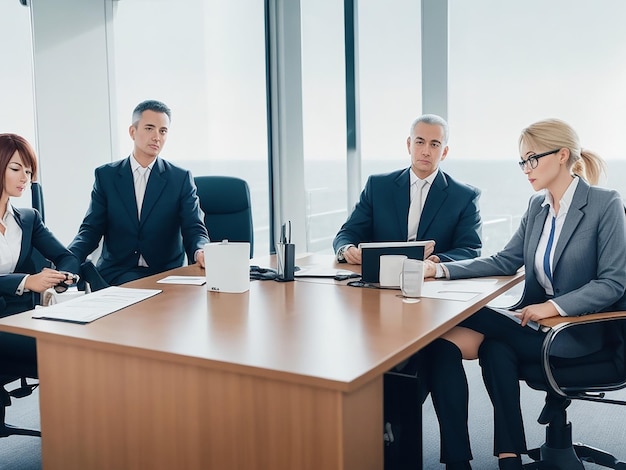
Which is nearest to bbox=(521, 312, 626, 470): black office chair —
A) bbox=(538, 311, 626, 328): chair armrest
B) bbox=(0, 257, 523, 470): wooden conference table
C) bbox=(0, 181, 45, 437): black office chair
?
bbox=(538, 311, 626, 328): chair armrest

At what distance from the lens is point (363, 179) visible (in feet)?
16.8

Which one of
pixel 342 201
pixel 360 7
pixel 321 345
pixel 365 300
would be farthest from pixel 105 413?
pixel 360 7

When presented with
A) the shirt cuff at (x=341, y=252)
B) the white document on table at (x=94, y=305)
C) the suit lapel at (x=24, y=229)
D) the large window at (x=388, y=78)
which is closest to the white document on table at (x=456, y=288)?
the shirt cuff at (x=341, y=252)

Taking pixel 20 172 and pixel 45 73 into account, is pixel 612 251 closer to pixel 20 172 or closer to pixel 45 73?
pixel 20 172

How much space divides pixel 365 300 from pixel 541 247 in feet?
2.81

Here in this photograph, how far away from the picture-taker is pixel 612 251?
244 centimetres

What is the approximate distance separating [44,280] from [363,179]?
290 cm

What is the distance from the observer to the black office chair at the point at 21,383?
99.7 inches

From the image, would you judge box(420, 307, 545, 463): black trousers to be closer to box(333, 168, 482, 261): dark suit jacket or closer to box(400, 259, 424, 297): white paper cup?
box(400, 259, 424, 297): white paper cup

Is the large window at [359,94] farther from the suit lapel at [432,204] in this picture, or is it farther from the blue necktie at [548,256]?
the blue necktie at [548,256]

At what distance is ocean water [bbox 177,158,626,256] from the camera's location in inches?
178

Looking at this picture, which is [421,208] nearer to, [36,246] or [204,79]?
[36,246]

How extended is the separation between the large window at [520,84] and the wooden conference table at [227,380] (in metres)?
2.46

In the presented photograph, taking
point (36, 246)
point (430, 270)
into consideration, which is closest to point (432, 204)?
point (430, 270)
